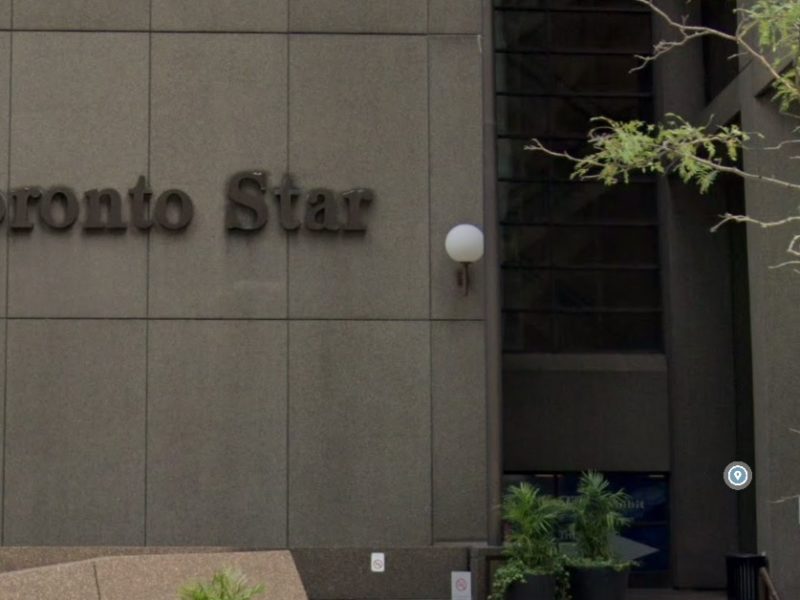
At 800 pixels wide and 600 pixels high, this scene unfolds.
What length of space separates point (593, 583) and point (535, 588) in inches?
29.8

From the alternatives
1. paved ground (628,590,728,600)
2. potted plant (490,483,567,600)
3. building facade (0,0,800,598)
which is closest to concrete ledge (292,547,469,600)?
building facade (0,0,800,598)

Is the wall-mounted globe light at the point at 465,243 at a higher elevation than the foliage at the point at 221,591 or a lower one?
higher

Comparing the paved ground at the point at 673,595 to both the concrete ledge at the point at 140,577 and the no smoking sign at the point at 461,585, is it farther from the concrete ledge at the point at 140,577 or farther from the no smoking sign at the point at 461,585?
the concrete ledge at the point at 140,577

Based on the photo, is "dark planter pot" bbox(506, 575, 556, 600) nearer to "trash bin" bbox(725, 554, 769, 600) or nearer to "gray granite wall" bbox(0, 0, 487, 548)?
"gray granite wall" bbox(0, 0, 487, 548)

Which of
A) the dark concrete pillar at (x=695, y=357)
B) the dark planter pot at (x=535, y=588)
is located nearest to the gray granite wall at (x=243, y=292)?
the dark planter pot at (x=535, y=588)

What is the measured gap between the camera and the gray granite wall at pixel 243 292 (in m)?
19.7

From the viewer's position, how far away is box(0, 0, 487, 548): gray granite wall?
19703 mm

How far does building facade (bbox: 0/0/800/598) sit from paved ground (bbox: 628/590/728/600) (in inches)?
142

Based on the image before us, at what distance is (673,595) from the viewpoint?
24.2m

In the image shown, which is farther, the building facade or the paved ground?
the paved ground

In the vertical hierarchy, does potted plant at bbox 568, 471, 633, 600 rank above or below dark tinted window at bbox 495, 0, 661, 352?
below

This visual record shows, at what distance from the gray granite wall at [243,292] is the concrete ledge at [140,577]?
3.77 meters

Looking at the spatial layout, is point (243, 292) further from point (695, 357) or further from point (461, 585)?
point (695, 357)

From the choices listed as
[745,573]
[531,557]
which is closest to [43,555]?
[531,557]
